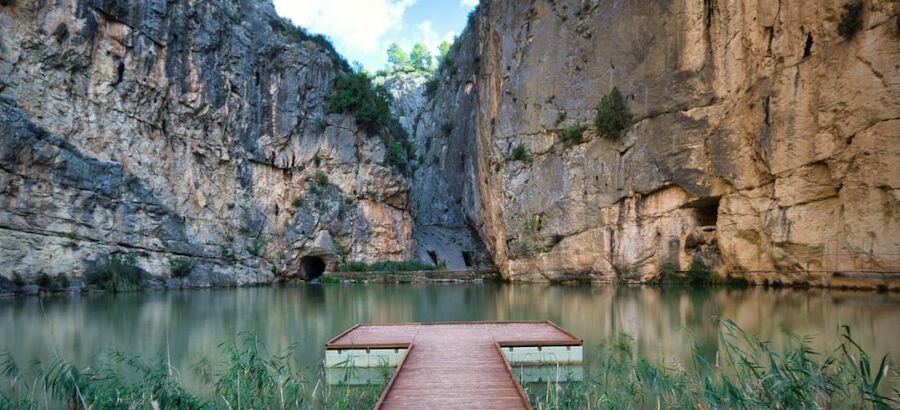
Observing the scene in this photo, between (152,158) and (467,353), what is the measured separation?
30.0m

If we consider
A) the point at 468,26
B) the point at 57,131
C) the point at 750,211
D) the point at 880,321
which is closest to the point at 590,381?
the point at 880,321

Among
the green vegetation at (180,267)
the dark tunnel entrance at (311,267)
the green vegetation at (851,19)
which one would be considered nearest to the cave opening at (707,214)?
the green vegetation at (851,19)

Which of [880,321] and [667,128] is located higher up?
[667,128]

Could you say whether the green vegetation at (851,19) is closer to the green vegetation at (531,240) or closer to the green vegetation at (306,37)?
the green vegetation at (531,240)

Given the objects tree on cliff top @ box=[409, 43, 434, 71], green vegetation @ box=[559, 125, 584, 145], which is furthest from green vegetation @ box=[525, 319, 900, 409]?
tree on cliff top @ box=[409, 43, 434, 71]

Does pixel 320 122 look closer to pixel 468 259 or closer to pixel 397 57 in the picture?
pixel 468 259

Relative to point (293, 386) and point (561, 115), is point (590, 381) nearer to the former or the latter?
point (293, 386)

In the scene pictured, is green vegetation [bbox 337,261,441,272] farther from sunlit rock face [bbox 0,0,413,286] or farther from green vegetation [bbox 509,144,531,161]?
green vegetation [bbox 509,144,531,161]

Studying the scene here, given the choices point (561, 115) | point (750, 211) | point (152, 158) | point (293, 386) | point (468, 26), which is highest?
point (468, 26)

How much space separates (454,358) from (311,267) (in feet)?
115

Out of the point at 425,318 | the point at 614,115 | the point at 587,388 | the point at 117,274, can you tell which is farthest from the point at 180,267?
the point at 587,388

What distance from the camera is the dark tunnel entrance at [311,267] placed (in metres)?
40.1

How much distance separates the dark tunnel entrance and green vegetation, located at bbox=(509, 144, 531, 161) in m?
16.5

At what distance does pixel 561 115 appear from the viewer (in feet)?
108
